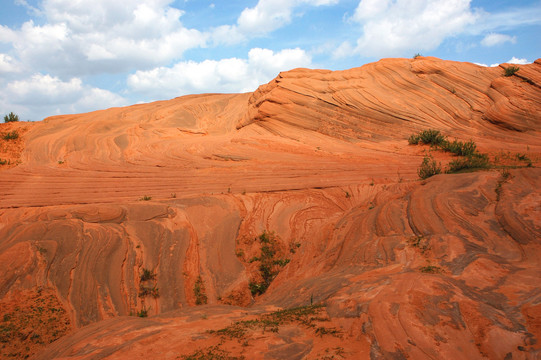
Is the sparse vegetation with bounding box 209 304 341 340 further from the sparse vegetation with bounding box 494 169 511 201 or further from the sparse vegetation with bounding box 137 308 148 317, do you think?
the sparse vegetation with bounding box 494 169 511 201

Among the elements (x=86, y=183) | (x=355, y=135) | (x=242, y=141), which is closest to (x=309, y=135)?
(x=355, y=135)

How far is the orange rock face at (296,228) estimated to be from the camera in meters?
4.13

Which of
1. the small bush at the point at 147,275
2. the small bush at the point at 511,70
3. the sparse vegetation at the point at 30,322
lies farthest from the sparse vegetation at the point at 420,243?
the small bush at the point at 511,70

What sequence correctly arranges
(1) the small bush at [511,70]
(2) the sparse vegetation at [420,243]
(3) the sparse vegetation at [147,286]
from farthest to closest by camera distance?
1. (1) the small bush at [511,70]
2. (3) the sparse vegetation at [147,286]
3. (2) the sparse vegetation at [420,243]

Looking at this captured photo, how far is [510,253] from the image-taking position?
5.86 m

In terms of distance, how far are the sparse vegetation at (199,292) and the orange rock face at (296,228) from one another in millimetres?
49

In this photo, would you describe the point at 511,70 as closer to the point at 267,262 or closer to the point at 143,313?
the point at 267,262

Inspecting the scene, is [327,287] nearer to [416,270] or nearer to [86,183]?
[416,270]

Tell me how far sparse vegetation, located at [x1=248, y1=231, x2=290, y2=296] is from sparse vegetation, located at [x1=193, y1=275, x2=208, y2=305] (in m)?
1.09

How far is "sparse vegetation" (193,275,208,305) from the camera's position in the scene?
791 cm

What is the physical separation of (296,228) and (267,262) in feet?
5.48

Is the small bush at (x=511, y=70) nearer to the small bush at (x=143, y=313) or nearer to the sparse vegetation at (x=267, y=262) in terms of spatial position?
the sparse vegetation at (x=267, y=262)

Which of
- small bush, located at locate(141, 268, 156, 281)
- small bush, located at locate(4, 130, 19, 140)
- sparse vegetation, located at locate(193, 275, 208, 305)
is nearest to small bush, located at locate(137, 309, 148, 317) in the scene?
small bush, located at locate(141, 268, 156, 281)

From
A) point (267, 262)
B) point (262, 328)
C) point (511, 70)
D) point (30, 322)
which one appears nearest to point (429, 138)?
point (511, 70)
